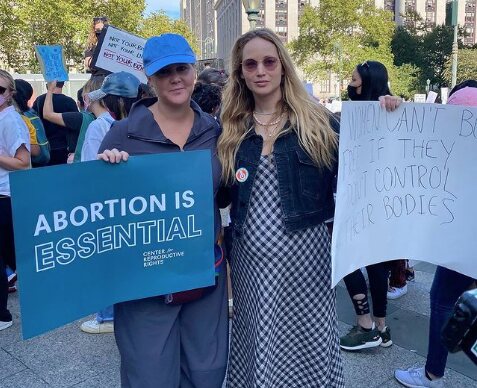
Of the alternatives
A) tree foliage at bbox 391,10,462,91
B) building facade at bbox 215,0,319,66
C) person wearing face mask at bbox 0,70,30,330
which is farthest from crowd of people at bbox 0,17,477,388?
building facade at bbox 215,0,319,66

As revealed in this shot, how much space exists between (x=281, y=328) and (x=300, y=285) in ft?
0.70

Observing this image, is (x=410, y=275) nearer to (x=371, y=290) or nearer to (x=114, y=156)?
(x=371, y=290)

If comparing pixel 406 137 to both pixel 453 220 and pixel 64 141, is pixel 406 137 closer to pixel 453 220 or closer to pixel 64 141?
pixel 453 220

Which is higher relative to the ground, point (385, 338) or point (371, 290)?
point (371, 290)

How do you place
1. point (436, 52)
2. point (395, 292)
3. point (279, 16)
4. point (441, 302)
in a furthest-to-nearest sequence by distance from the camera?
point (279, 16)
point (436, 52)
point (395, 292)
point (441, 302)

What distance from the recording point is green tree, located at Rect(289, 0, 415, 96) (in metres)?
50.7

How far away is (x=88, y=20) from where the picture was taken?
2700 centimetres

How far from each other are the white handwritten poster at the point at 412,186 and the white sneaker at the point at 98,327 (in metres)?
2.14

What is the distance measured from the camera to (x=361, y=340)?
3354 mm

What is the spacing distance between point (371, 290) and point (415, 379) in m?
0.62

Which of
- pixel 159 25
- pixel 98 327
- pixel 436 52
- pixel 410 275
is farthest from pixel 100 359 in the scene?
pixel 436 52

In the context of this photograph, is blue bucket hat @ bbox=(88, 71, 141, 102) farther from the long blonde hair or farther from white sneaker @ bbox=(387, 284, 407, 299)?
white sneaker @ bbox=(387, 284, 407, 299)

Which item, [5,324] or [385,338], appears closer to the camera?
[385,338]

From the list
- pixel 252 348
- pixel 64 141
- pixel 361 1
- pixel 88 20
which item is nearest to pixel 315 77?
pixel 361 1
